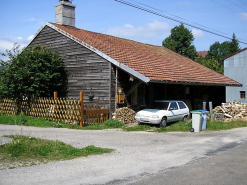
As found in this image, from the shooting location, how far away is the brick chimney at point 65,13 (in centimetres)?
2092

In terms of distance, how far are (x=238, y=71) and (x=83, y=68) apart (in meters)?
29.1

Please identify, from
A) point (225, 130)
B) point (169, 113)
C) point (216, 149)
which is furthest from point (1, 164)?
point (225, 130)

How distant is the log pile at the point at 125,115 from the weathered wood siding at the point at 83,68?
0.79 meters

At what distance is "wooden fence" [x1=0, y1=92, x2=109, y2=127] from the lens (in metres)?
15.5

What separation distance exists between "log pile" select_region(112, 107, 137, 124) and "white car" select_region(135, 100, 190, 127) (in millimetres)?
1254

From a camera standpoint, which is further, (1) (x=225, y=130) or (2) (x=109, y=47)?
(2) (x=109, y=47)

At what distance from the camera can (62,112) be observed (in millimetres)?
16344

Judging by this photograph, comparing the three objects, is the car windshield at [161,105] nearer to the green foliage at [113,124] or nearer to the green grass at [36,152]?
the green foliage at [113,124]

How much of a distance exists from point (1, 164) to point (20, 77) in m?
10.5

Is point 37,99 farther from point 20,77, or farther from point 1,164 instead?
point 1,164

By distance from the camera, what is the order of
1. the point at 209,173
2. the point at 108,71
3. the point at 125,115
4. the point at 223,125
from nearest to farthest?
the point at 209,173 → the point at 223,125 → the point at 108,71 → the point at 125,115

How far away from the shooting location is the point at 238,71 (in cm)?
4025

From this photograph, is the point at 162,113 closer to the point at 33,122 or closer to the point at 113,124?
the point at 113,124

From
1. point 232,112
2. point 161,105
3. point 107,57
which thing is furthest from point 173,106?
point 232,112
